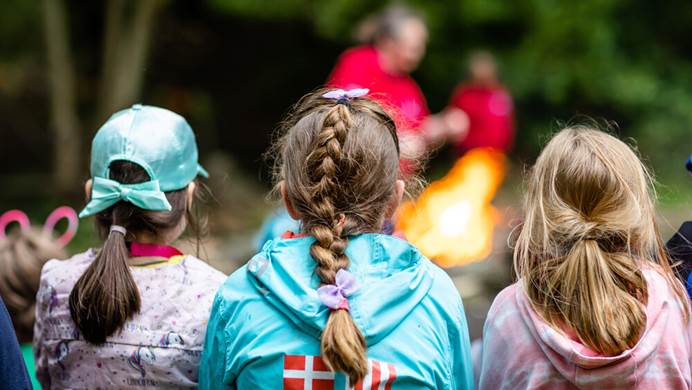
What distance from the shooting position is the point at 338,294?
210 cm

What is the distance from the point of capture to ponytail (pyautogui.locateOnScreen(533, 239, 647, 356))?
2.20m

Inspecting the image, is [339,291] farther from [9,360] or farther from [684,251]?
[684,251]

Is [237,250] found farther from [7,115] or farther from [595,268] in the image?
[595,268]

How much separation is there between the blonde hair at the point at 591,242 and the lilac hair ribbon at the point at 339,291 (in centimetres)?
54

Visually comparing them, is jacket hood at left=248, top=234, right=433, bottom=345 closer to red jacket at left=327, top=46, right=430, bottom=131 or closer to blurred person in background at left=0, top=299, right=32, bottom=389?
blurred person in background at left=0, top=299, right=32, bottom=389

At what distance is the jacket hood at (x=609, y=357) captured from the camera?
2182 millimetres

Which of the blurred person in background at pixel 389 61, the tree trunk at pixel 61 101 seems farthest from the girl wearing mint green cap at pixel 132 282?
the tree trunk at pixel 61 101

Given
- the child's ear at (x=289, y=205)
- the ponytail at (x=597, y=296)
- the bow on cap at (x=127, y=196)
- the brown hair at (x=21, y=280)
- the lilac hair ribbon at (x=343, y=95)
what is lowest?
the brown hair at (x=21, y=280)

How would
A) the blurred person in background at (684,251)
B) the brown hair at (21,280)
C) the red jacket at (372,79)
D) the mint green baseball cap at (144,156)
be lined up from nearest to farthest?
the blurred person in background at (684,251), the mint green baseball cap at (144,156), the brown hair at (21,280), the red jacket at (372,79)

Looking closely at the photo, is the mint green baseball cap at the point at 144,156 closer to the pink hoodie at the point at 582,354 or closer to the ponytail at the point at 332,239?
the ponytail at the point at 332,239

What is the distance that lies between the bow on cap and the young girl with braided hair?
45 cm

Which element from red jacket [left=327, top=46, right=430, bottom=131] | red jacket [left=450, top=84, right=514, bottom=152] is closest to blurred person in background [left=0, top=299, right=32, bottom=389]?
red jacket [left=327, top=46, right=430, bottom=131]

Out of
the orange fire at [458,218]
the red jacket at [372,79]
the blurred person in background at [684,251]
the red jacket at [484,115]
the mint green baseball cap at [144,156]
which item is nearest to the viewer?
the blurred person in background at [684,251]

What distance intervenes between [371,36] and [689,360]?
4.35m
